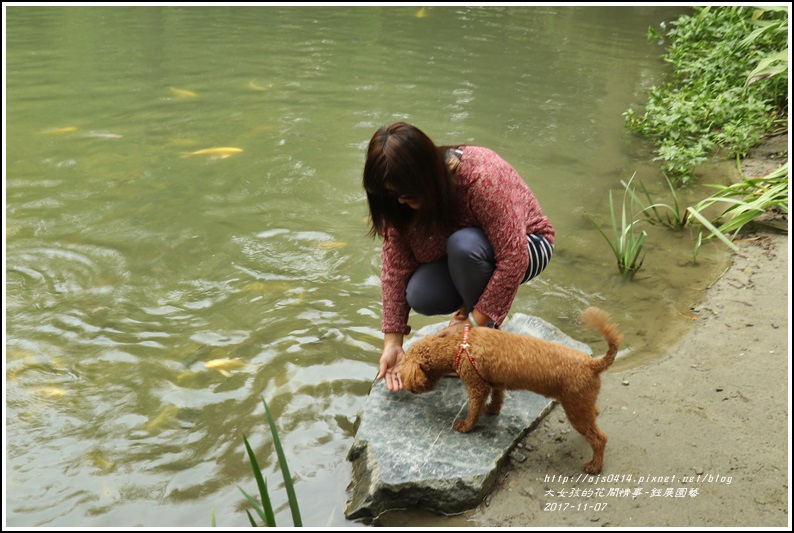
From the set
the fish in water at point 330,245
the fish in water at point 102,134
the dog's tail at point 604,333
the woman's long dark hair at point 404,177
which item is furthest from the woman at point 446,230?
the fish in water at point 102,134

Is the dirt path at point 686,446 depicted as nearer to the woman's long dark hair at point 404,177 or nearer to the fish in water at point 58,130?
the woman's long dark hair at point 404,177

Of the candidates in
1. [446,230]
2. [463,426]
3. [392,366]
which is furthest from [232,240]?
[463,426]

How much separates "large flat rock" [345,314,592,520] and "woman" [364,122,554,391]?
0.58ft

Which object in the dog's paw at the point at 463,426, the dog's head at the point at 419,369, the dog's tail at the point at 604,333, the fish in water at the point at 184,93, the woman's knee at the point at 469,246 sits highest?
the woman's knee at the point at 469,246

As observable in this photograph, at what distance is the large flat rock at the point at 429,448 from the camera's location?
2.74 metres

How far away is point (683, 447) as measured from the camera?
2943mm

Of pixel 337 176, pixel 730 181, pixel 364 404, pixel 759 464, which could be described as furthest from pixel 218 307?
pixel 730 181

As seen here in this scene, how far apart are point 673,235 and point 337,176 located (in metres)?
2.67

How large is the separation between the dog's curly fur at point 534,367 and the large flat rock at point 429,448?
17cm

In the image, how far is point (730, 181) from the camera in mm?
5262

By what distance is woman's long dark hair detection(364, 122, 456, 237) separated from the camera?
253cm

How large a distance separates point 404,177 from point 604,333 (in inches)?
37.3

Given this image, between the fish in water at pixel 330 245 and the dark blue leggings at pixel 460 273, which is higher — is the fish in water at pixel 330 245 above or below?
below

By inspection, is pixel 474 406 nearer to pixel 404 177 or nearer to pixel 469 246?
pixel 469 246
